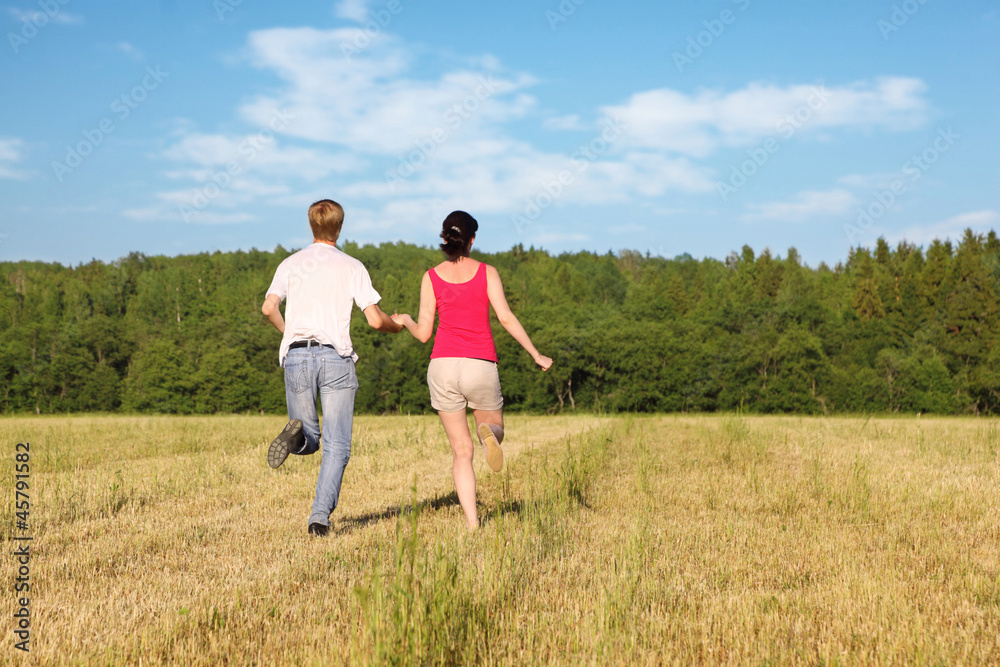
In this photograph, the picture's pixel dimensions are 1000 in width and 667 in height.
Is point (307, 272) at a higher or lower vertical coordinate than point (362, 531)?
higher

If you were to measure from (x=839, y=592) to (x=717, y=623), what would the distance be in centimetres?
98

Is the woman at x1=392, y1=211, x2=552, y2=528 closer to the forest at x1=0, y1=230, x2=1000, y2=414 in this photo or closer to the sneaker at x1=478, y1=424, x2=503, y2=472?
the sneaker at x1=478, y1=424, x2=503, y2=472

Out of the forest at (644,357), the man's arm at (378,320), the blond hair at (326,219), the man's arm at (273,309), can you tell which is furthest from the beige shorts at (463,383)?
the forest at (644,357)

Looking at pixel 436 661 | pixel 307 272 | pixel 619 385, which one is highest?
pixel 307 272

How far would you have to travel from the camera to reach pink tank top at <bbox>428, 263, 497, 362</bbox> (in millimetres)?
5277

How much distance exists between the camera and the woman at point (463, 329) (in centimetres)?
528

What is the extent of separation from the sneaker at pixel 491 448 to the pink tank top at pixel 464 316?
22.4 inches

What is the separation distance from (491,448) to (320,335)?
1.56m

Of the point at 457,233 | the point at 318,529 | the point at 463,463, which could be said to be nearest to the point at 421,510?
the point at 463,463

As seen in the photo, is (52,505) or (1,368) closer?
(52,505)

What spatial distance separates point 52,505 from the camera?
6645mm

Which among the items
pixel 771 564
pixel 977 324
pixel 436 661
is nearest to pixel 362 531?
pixel 436 661

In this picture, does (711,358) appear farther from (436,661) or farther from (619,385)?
(436,661)

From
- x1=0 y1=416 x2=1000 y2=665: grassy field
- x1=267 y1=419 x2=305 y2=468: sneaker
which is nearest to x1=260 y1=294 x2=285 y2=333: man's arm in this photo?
x1=267 y1=419 x2=305 y2=468: sneaker
